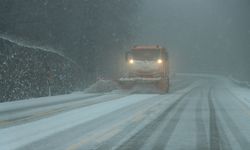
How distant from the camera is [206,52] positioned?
129500 millimetres

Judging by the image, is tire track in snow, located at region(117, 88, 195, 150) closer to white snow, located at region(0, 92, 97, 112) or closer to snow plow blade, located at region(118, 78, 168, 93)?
white snow, located at region(0, 92, 97, 112)

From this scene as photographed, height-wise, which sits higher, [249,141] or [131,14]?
[131,14]

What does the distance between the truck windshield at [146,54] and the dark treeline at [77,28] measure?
185 inches

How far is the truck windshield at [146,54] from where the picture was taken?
3091 centimetres

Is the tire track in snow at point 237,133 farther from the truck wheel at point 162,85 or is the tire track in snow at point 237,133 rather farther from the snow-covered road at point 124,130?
the truck wheel at point 162,85

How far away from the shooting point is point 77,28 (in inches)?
1471

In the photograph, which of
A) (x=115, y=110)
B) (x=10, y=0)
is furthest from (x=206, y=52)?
(x=115, y=110)

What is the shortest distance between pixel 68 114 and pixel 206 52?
116345 mm

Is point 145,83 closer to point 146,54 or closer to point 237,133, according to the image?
point 146,54

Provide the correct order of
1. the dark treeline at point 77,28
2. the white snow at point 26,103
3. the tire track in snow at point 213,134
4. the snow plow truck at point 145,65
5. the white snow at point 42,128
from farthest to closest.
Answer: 1. the dark treeline at point 77,28
2. the snow plow truck at point 145,65
3. the white snow at point 26,103
4. the white snow at point 42,128
5. the tire track in snow at point 213,134

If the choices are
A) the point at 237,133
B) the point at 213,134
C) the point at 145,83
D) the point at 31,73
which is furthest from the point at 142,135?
the point at 145,83

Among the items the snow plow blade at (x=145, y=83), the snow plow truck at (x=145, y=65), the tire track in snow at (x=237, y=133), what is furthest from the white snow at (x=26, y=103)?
the tire track in snow at (x=237, y=133)

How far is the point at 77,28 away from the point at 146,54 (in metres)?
8.24

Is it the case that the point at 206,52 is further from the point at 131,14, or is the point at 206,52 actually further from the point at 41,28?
the point at 41,28
